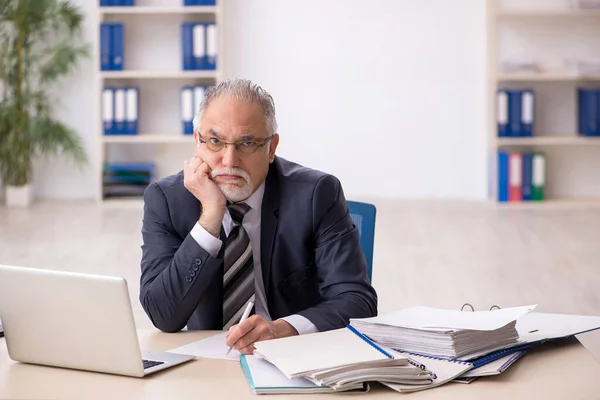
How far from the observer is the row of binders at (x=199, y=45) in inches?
278

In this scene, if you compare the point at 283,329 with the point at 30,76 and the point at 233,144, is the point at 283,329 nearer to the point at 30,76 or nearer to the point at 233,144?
the point at 233,144

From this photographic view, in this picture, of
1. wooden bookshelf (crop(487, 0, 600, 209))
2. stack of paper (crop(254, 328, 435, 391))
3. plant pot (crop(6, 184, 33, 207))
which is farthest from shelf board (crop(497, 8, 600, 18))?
stack of paper (crop(254, 328, 435, 391))

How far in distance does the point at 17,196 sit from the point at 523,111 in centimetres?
383

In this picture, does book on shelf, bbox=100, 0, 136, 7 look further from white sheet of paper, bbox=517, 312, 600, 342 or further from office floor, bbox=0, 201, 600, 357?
white sheet of paper, bbox=517, 312, 600, 342

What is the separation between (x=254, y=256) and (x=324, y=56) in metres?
5.36

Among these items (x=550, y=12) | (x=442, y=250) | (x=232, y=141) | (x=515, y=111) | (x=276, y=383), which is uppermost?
(x=550, y=12)

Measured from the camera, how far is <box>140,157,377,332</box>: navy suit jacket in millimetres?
2158

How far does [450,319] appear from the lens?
1794 millimetres

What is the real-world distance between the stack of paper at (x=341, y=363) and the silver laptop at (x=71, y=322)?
0.21 metres

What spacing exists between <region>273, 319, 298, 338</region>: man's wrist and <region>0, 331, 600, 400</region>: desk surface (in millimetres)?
170

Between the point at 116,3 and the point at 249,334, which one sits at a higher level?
the point at 116,3

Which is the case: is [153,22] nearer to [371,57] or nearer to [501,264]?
[371,57]

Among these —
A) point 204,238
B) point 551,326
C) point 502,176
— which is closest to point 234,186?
point 204,238

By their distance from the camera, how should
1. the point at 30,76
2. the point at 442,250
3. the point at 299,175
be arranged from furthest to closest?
the point at 30,76, the point at 442,250, the point at 299,175
